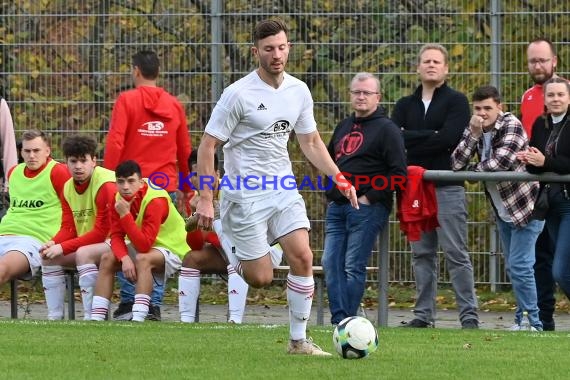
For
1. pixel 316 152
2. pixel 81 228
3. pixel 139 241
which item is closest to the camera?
pixel 316 152

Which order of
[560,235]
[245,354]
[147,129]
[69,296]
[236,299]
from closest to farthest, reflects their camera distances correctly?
[245,354]
[560,235]
[236,299]
[69,296]
[147,129]

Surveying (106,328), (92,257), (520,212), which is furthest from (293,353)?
(92,257)

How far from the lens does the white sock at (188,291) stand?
1303cm

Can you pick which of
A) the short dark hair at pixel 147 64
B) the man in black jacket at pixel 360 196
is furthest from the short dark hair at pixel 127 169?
the man in black jacket at pixel 360 196

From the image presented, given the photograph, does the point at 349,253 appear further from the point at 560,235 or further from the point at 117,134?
the point at 117,134

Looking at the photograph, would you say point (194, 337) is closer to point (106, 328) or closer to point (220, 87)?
point (106, 328)

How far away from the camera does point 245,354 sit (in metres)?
9.29

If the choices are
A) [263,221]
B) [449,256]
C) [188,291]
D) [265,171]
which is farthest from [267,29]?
[188,291]

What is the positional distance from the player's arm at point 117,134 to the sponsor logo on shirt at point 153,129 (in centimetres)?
17

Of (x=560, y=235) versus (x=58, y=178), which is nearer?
(x=560, y=235)

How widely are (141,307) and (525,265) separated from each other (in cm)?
336

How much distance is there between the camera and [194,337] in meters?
10.5

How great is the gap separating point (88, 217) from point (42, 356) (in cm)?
449

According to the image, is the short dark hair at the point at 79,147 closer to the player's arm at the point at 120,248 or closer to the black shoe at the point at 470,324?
the player's arm at the point at 120,248
